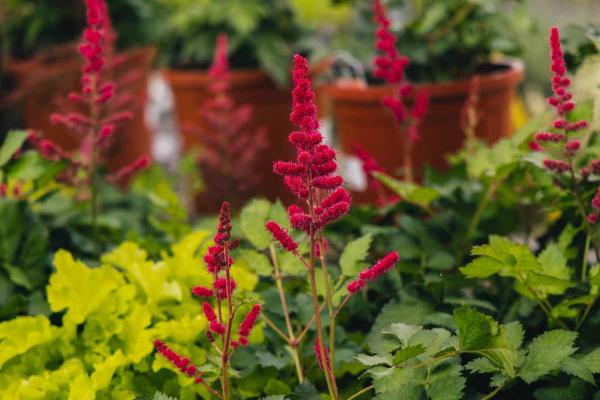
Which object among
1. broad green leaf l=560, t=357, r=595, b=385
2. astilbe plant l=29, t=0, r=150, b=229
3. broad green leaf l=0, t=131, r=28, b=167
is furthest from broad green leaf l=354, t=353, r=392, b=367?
broad green leaf l=0, t=131, r=28, b=167

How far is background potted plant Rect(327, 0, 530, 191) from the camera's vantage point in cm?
238

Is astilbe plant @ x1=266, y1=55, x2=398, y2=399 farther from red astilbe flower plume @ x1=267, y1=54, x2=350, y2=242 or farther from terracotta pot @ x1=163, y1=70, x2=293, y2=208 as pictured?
terracotta pot @ x1=163, y1=70, x2=293, y2=208

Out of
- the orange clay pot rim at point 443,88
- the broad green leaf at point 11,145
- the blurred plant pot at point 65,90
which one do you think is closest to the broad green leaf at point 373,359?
the broad green leaf at point 11,145

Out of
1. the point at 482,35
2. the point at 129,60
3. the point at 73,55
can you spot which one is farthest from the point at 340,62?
the point at 73,55

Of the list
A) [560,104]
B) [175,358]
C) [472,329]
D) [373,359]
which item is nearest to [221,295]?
[175,358]

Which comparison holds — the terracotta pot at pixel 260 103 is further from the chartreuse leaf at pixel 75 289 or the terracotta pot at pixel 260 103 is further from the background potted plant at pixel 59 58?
the chartreuse leaf at pixel 75 289

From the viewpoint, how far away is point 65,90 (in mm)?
3072

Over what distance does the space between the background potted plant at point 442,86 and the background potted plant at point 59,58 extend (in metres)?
0.92

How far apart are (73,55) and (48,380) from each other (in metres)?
2.29

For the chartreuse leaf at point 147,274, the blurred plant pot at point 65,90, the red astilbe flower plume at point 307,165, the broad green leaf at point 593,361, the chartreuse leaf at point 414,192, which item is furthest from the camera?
the blurred plant pot at point 65,90

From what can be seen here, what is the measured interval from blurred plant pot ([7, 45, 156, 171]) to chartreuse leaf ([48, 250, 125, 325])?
1.64m

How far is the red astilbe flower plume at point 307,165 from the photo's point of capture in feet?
2.76

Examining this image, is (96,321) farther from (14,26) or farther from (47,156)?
(14,26)

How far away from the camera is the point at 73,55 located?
3.18 meters
